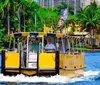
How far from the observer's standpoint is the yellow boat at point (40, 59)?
27234 mm

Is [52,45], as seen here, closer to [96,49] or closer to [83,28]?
[96,49]

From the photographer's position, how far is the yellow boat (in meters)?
27.2

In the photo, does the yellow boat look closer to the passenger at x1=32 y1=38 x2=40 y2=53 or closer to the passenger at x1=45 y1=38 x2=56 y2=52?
the passenger at x1=32 y1=38 x2=40 y2=53

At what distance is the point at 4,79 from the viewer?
26688mm

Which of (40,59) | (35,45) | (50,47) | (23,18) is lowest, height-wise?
(40,59)

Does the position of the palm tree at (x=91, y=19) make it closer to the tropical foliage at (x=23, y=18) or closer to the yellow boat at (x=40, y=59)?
the tropical foliage at (x=23, y=18)

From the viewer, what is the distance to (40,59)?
89.1 feet

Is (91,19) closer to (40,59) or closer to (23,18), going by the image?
(23,18)

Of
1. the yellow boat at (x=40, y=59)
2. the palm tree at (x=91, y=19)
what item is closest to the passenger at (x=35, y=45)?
the yellow boat at (x=40, y=59)

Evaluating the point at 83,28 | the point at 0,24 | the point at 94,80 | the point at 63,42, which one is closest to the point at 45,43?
the point at 63,42

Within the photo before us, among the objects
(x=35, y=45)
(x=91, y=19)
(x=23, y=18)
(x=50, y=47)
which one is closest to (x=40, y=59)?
(x=50, y=47)

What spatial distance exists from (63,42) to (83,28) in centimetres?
7320

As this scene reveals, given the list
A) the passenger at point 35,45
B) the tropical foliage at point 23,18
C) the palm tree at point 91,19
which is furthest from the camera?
the palm tree at point 91,19

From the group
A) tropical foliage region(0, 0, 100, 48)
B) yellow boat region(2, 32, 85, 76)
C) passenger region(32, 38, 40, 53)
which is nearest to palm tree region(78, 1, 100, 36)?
tropical foliage region(0, 0, 100, 48)
